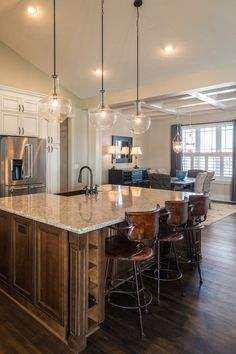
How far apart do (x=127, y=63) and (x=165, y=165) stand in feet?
17.2

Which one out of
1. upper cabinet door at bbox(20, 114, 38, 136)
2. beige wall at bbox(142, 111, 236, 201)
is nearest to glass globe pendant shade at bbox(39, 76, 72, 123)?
upper cabinet door at bbox(20, 114, 38, 136)

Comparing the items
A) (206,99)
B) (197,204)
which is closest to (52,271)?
(197,204)

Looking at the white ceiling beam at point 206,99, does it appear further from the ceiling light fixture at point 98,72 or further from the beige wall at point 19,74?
the beige wall at point 19,74

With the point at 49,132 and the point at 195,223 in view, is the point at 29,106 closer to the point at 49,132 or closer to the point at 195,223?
the point at 49,132

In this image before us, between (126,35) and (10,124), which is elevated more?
(126,35)

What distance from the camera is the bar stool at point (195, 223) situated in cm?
296

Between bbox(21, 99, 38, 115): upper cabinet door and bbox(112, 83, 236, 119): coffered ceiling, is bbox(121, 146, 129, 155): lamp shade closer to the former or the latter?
bbox(112, 83, 236, 119): coffered ceiling

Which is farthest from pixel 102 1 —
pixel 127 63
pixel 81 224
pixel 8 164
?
pixel 81 224

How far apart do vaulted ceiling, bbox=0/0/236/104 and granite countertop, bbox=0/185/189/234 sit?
260 cm

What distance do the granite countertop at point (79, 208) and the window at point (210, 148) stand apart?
5.40m

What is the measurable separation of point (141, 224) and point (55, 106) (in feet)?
6.83

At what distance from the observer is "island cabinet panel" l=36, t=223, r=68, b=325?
201cm

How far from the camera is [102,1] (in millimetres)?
3756

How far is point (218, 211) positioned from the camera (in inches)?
273
